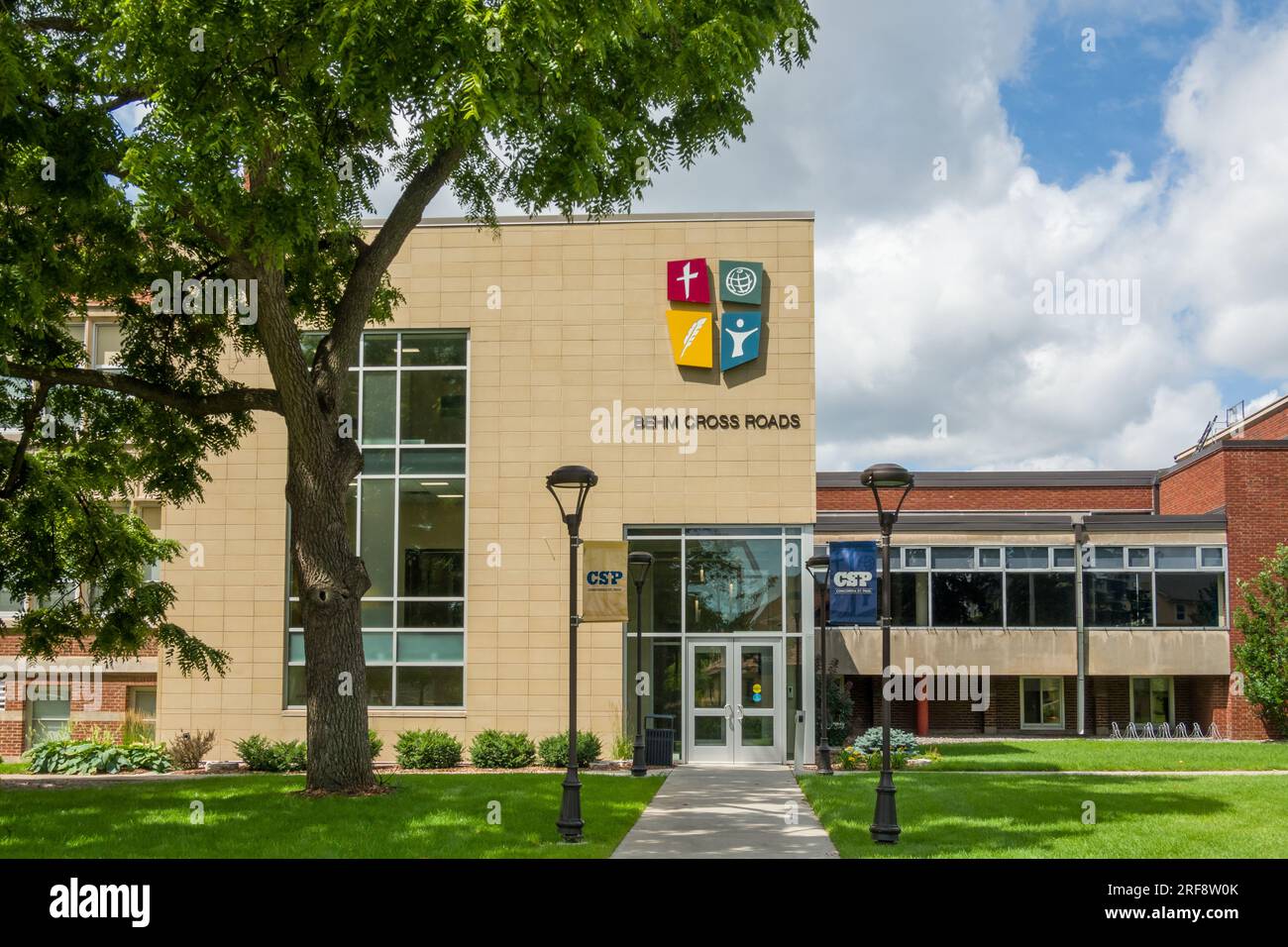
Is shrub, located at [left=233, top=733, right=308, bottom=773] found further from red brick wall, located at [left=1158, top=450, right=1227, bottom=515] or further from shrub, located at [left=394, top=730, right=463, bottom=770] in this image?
red brick wall, located at [left=1158, top=450, right=1227, bottom=515]

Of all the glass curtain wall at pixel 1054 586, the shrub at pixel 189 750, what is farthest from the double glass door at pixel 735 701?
the glass curtain wall at pixel 1054 586

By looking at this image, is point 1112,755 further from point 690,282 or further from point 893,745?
point 690,282

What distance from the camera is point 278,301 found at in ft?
54.3

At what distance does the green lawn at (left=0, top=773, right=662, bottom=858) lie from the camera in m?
12.8

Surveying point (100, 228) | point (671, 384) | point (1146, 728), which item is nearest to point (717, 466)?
point (671, 384)

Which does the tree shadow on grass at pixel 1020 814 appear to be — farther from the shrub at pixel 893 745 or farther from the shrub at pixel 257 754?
the shrub at pixel 257 754

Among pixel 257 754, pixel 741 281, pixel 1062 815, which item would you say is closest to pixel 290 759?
pixel 257 754

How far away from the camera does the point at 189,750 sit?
24812 millimetres

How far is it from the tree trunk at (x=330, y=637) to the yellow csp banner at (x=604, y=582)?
311 cm

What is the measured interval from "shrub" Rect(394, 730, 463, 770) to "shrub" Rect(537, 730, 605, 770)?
171cm

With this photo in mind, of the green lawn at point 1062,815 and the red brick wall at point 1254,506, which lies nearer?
the green lawn at point 1062,815

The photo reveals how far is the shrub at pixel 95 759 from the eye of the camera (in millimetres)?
24500

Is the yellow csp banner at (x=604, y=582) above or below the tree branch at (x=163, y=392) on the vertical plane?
below

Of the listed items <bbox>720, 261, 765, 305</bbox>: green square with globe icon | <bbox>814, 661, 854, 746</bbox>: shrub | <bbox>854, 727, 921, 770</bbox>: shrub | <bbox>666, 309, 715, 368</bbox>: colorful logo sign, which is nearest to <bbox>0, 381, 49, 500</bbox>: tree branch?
<bbox>666, 309, 715, 368</bbox>: colorful logo sign
